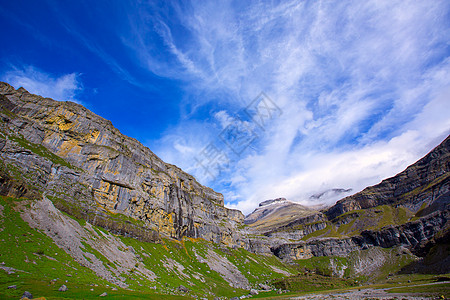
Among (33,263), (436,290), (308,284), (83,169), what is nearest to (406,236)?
(308,284)

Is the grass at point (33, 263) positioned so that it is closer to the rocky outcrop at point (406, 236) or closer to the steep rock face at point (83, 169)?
the steep rock face at point (83, 169)

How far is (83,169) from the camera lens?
95625mm

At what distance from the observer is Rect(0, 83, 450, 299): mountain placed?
40.8m

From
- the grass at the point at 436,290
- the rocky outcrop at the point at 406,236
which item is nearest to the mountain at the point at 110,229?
the rocky outcrop at the point at 406,236

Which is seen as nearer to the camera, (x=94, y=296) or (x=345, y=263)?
(x=94, y=296)

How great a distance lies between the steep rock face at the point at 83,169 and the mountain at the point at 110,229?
1.53 ft

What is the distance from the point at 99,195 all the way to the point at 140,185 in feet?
77.6

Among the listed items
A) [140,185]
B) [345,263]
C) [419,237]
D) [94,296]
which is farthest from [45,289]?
[419,237]

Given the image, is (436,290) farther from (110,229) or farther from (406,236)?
(406,236)

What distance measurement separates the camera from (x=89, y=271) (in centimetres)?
4553

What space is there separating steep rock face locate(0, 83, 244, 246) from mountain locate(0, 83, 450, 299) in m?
0.47

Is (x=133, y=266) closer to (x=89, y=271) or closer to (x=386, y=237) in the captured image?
(x=89, y=271)

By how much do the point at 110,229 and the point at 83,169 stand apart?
3299 cm

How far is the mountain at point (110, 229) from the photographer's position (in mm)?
40750
